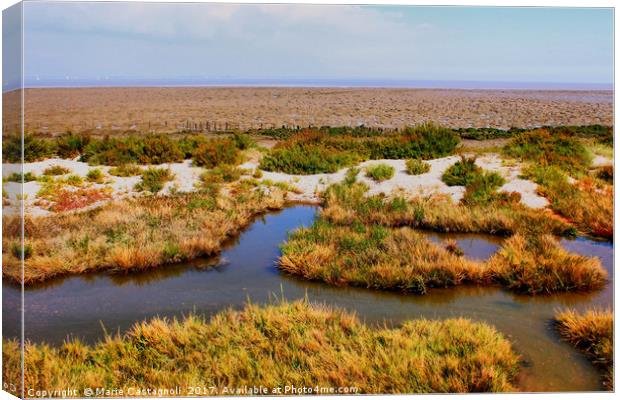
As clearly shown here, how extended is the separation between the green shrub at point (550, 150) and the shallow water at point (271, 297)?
3.46ft

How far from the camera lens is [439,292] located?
7836 millimetres

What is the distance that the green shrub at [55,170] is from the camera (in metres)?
8.20

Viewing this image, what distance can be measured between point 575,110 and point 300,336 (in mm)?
4575

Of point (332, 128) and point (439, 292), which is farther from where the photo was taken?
point (332, 128)

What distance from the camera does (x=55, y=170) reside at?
27.5 feet

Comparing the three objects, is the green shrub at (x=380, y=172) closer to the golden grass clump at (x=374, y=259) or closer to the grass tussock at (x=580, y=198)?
the golden grass clump at (x=374, y=259)

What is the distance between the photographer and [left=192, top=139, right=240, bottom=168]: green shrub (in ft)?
29.9

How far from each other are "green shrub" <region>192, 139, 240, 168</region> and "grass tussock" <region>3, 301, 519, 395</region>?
2909mm

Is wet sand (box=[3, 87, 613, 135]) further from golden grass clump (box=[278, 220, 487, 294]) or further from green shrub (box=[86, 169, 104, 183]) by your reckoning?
golden grass clump (box=[278, 220, 487, 294])

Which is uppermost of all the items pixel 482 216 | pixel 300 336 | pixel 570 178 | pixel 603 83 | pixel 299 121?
pixel 603 83

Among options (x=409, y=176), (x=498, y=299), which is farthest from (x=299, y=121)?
(x=498, y=299)

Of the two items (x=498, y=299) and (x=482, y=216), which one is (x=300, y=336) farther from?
(x=482, y=216)

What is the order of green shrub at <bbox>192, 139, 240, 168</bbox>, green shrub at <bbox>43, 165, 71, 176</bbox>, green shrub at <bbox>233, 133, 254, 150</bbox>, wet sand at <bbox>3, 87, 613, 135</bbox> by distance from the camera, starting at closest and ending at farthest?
green shrub at <bbox>43, 165, 71, 176</bbox>
wet sand at <bbox>3, 87, 613, 135</bbox>
green shrub at <bbox>192, 139, 240, 168</bbox>
green shrub at <bbox>233, 133, 254, 150</bbox>

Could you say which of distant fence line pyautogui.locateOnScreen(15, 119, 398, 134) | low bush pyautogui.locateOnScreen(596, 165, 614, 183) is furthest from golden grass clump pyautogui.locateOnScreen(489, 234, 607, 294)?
distant fence line pyautogui.locateOnScreen(15, 119, 398, 134)
